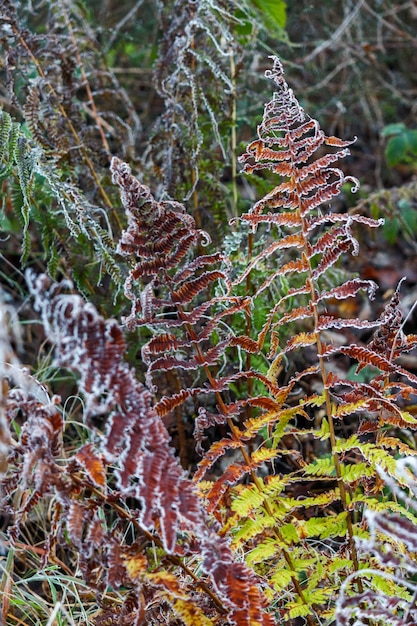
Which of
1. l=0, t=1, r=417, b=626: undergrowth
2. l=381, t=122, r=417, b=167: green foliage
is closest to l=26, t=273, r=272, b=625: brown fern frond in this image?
l=0, t=1, r=417, b=626: undergrowth

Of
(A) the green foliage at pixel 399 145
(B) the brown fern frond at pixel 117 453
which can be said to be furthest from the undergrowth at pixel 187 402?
(A) the green foliage at pixel 399 145

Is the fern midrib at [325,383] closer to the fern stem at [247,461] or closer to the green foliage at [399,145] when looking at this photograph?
the fern stem at [247,461]

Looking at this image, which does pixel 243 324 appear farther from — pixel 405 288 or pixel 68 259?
pixel 405 288

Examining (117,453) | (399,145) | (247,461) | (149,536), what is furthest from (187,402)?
(399,145)

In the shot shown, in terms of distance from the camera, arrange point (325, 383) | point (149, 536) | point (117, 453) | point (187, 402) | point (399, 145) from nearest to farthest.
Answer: point (117, 453) < point (149, 536) < point (325, 383) < point (187, 402) < point (399, 145)

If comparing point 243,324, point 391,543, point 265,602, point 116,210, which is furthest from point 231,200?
point 265,602

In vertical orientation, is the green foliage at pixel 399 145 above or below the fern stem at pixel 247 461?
above

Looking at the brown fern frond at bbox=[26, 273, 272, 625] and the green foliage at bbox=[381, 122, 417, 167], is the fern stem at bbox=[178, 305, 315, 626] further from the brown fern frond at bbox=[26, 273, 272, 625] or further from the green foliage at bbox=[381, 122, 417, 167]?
the green foliage at bbox=[381, 122, 417, 167]

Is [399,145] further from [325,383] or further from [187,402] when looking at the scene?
[325,383]
